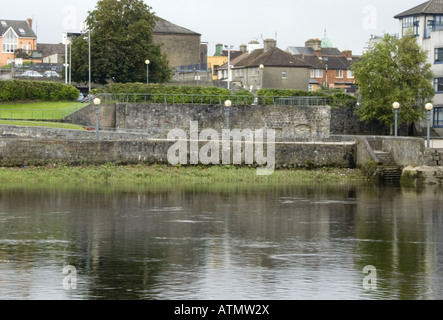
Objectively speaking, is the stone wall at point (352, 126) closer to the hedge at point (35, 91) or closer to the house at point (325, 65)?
the hedge at point (35, 91)

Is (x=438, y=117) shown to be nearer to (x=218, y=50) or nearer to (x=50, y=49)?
(x=218, y=50)

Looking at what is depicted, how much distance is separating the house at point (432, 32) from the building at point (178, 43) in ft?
118

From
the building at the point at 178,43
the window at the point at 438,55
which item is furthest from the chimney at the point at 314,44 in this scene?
the window at the point at 438,55

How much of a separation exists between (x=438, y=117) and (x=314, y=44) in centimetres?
6361

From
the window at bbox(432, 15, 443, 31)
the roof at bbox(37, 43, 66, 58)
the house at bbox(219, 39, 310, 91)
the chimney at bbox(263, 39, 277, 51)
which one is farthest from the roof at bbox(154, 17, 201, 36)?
the window at bbox(432, 15, 443, 31)

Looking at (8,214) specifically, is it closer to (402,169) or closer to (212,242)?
(212,242)

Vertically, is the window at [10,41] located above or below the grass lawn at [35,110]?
above

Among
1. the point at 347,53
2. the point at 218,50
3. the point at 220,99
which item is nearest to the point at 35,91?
the point at 220,99

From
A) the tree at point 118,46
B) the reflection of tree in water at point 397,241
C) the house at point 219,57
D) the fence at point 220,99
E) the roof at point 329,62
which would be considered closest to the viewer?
the reflection of tree in water at point 397,241

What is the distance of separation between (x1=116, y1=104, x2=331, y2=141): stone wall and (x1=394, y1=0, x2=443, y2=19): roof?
11133 mm

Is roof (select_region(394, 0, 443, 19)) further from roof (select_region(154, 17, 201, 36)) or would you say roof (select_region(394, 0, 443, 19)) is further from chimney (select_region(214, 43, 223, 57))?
chimney (select_region(214, 43, 223, 57))

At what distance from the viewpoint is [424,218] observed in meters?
33.6

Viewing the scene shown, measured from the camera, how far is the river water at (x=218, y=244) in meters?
21.6
